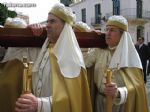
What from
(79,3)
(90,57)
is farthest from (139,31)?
(90,57)

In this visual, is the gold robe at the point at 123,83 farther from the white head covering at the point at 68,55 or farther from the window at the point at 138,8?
the window at the point at 138,8

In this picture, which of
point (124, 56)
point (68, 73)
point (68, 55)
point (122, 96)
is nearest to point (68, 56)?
point (68, 55)

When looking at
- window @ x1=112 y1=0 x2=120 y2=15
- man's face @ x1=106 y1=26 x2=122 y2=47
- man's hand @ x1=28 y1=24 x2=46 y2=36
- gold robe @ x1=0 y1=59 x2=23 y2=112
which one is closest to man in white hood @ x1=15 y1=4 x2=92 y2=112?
man's hand @ x1=28 y1=24 x2=46 y2=36

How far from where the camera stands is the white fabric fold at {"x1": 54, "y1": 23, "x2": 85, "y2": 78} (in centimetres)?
397

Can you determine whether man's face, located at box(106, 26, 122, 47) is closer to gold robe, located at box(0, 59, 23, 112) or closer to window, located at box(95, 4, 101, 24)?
gold robe, located at box(0, 59, 23, 112)

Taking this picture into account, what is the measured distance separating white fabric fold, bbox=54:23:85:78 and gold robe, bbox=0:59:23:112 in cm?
52

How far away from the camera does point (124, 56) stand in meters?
4.86

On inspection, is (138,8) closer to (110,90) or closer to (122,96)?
(122,96)

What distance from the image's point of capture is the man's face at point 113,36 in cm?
496

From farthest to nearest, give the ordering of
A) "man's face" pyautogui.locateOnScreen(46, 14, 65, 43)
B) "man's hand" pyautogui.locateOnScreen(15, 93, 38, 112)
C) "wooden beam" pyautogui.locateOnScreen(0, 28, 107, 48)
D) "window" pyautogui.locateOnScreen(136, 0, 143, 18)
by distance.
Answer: "window" pyautogui.locateOnScreen(136, 0, 143, 18), "wooden beam" pyautogui.locateOnScreen(0, 28, 107, 48), "man's face" pyautogui.locateOnScreen(46, 14, 65, 43), "man's hand" pyautogui.locateOnScreen(15, 93, 38, 112)

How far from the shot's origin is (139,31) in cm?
4572

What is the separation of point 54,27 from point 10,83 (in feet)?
2.32

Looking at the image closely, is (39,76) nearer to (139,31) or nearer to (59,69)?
(59,69)

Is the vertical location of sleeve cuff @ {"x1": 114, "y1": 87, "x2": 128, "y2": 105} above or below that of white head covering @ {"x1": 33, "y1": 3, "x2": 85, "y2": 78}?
below
